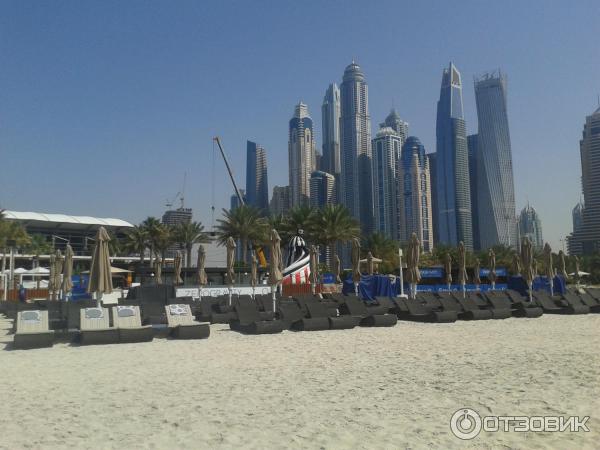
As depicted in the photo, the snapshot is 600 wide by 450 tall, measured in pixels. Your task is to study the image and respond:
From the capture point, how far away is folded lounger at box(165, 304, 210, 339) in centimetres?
1145

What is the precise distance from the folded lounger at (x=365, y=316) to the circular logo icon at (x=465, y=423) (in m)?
8.30

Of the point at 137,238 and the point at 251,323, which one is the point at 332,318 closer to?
the point at 251,323

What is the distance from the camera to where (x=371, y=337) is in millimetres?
11523

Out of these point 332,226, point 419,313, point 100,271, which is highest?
point 332,226

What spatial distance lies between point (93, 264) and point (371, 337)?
7.31 m

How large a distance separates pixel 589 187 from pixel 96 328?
18648 centimetres

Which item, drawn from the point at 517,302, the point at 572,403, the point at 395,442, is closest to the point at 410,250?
the point at 517,302

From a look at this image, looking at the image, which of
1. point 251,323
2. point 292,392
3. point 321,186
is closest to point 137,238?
point 251,323

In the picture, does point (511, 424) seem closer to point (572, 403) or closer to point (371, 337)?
point (572, 403)

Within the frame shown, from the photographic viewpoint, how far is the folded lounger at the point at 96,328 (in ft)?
35.1

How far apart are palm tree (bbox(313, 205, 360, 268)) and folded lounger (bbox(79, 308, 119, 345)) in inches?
1236

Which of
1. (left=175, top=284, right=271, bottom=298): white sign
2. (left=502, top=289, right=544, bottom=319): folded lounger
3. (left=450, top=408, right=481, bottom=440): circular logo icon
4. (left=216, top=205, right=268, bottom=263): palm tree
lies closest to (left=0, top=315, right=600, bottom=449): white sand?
(left=450, top=408, right=481, bottom=440): circular logo icon

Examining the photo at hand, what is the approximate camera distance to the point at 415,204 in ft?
571

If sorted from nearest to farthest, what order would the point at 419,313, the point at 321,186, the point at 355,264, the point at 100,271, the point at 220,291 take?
the point at 100,271, the point at 419,313, the point at 355,264, the point at 220,291, the point at 321,186
